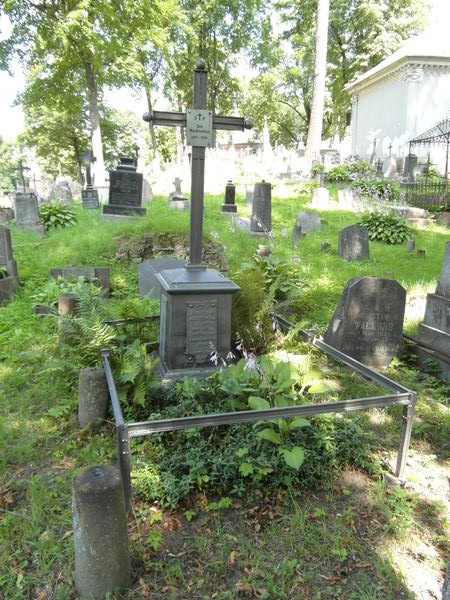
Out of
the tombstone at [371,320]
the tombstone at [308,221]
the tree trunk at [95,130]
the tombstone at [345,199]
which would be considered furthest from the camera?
the tree trunk at [95,130]

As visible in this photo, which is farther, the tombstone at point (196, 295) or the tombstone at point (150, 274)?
the tombstone at point (150, 274)

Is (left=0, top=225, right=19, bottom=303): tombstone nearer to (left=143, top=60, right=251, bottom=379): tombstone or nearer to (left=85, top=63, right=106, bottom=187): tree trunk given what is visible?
(left=143, top=60, right=251, bottom=379): tombstone

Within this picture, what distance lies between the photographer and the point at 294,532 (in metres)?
2.62

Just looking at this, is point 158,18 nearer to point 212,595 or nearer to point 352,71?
point 352,71

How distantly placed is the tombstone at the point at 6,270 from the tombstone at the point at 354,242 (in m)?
5.96

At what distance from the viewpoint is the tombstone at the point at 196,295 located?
4129mm

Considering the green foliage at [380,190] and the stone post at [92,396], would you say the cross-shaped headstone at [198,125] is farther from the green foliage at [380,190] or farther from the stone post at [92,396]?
the green foliage at [380,190]

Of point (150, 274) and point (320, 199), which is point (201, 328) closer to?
point (150, 274)

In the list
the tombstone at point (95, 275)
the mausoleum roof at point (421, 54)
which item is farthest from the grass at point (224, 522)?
the mausoleum roof at point (421, 54)

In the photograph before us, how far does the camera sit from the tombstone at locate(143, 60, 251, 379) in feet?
13.5

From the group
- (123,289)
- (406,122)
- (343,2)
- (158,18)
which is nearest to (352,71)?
(343,2)

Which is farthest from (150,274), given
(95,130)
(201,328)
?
(95,130)

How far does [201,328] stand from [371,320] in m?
2.08

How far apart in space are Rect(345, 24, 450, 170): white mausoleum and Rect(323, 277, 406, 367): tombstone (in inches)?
810
